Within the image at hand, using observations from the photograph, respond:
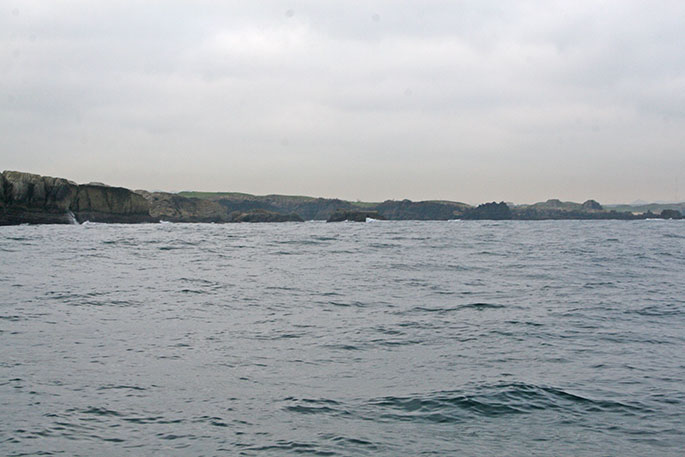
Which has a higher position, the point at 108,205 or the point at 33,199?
the point at 33,199

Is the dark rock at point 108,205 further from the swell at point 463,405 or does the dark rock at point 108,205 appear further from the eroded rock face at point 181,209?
the swell at point 463,405

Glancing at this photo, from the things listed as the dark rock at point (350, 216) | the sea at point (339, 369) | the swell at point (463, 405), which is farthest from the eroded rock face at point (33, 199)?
the swell at point (463, 405)

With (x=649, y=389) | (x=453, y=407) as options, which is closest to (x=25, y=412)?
(x=453, y=407)

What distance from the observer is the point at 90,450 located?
6086 millimetres

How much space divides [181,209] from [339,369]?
6812 inches

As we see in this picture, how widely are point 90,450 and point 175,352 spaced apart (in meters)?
4.51

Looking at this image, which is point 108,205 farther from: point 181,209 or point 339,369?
point 339,369

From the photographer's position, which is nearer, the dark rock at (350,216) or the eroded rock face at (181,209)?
the dark rock at (350,216)

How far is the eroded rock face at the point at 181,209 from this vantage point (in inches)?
6654

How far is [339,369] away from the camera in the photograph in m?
9.70

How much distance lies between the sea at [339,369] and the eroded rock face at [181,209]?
153834 millimetres

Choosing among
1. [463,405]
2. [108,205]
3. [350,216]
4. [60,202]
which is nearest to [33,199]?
[60,202]

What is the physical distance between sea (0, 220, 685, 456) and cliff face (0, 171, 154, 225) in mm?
76567

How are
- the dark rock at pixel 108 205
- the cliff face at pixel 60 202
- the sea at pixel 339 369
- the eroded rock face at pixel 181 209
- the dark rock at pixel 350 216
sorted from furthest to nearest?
the eroded rock face at pixel 181 209 → the dark rock at pixel 350 216 → the dark rock at pixel 108 205 → the cliff face at pixel 60 202 → the sea at pixel 339 369
